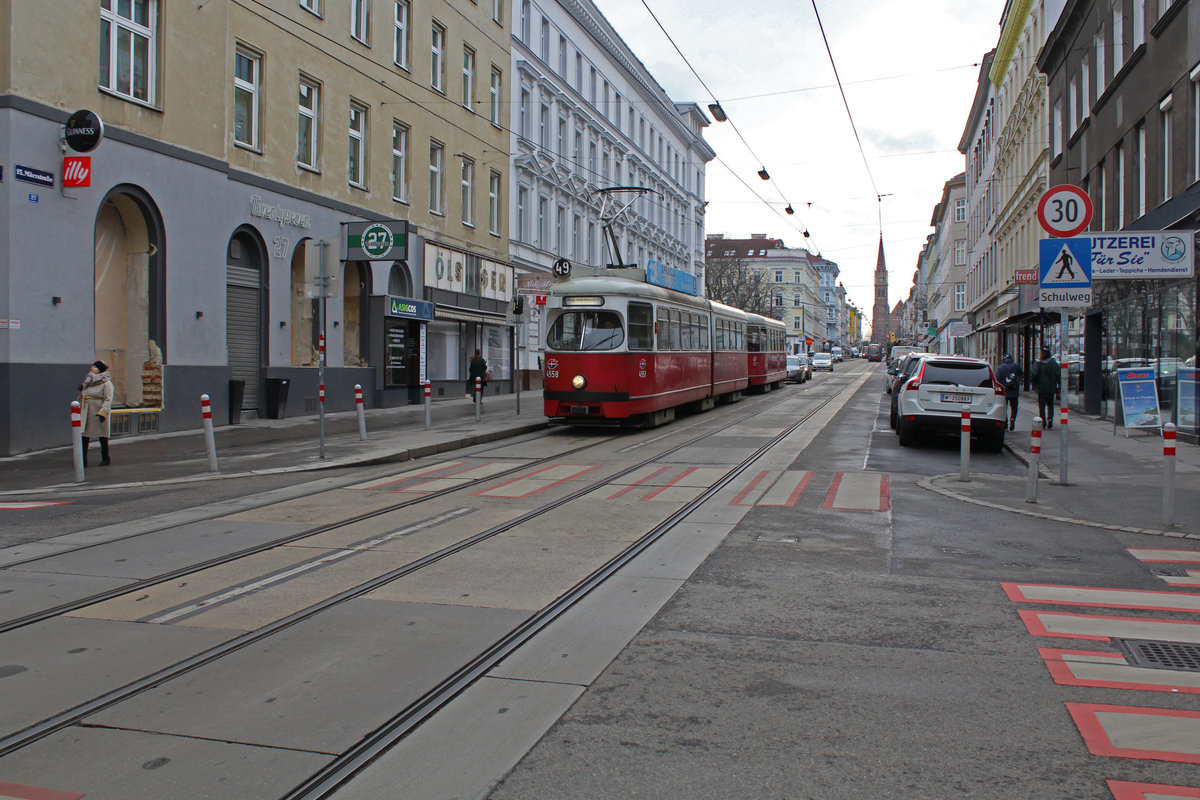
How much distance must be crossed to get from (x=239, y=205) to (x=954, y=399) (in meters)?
15.1

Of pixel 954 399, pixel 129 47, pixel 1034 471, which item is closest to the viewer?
pixel 1034 471

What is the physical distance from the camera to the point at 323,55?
78.5ft

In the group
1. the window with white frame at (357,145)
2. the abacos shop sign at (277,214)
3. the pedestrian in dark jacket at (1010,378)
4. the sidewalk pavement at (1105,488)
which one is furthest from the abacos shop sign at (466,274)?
the sidewalk pavement at (1105,488)

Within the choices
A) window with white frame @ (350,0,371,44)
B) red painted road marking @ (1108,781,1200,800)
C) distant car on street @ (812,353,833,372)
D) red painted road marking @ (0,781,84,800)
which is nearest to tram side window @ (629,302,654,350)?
window with white frame @ (350,0,371,44)

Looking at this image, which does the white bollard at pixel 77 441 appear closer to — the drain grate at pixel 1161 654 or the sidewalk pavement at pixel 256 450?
the sidewalk pavement at pixel 256 450

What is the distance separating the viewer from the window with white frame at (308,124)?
917 inches

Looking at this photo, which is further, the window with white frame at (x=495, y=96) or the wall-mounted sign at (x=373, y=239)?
the window with white frame at (x=495, y=96)

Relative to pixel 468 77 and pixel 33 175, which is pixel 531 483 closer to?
pixel 33 175

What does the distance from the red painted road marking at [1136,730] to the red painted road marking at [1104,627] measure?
1235mm

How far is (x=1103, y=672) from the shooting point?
4.99 meters

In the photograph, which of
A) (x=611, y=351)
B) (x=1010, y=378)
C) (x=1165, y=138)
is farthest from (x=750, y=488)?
(x=1165, y=138)

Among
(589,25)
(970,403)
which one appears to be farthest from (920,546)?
(589,25)

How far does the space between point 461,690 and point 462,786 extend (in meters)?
1.06

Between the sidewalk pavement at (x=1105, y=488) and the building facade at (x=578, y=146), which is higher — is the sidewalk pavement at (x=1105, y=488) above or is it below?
below
